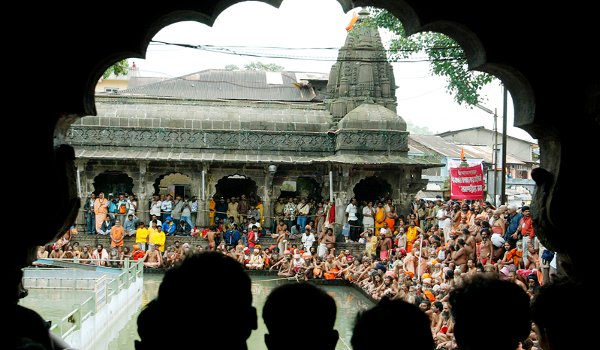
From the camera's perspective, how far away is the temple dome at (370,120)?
87.0 ft

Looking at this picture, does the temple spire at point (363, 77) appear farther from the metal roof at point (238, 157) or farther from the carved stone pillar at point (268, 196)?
the carved stone pillar at point (268, 196)

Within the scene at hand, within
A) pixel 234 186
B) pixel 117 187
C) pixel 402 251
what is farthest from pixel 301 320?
pixel 234 186

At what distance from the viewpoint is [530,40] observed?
370 cm

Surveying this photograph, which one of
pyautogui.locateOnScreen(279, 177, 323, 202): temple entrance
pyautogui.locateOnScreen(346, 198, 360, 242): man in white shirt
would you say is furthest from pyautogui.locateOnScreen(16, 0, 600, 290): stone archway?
pyautogui.locateOnScreen(279, 177, 323, 202): temple entrance

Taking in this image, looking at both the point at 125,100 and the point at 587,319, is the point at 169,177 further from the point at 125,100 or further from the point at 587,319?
the point at 587,319

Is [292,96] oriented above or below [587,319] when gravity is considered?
above

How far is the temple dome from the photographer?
2653cm

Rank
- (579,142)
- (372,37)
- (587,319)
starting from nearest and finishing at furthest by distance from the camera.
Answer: (587,319) → (579,142) → (372,37)

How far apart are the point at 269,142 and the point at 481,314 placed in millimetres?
24875

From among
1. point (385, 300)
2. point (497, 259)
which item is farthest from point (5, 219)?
point (497, 259)

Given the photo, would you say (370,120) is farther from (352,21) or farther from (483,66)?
(483,66)

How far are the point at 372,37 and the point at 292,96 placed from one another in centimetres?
820

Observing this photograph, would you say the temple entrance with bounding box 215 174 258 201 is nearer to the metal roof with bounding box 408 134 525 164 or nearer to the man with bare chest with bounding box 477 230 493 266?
the metal roof with bounding box 408 134 525 164

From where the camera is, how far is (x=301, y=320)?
2689 millimetres
